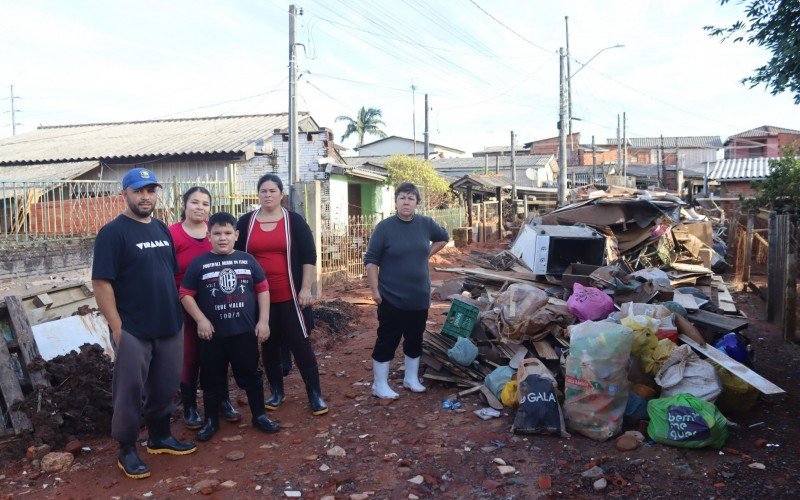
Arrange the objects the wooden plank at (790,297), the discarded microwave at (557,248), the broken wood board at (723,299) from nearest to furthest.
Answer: the wooden plank at (790,297) < the broken wood board at (723,299) < the discarded microwave at (557,248)

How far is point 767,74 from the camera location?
5.07 m

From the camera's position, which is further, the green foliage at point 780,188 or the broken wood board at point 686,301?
the green foliage at point 780,188

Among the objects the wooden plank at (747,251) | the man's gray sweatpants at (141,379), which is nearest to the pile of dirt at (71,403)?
the man's gray sweatpants at (141,379)

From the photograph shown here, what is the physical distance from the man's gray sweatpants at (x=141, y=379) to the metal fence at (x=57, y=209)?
5.21m

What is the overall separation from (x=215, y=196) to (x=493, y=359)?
6164 mm

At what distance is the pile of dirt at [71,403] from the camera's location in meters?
4.22

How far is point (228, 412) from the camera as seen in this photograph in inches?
182

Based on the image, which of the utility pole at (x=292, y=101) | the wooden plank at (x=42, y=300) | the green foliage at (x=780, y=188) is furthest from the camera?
the green foliage at (x=780, y=188)

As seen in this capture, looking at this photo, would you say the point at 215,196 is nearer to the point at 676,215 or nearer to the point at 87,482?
the point at 87,482

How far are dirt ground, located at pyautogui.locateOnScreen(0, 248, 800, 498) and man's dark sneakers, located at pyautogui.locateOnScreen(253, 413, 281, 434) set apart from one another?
52mm

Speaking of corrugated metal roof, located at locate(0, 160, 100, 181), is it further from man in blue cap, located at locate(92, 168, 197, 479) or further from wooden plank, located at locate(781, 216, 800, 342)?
wooden plank, located at locate(781, 216, 800, 342)

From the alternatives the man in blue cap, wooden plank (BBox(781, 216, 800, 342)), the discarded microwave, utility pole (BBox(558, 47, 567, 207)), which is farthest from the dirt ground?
utility pole (BBox(558, 47, 567, 207))

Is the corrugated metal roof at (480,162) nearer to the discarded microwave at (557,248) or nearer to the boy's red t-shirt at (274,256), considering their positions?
the discarded microwave at (557,248)

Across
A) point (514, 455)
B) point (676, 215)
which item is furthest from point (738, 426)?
point (676, 215)
